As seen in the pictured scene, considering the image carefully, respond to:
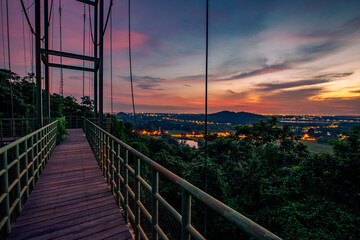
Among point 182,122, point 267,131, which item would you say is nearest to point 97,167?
point 267,131

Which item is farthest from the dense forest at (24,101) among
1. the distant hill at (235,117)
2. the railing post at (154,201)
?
the distant hill at (235,117)

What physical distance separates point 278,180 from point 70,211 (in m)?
11.8

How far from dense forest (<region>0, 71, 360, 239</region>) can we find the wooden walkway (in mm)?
7698

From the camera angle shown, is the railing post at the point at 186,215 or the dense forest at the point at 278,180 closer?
the railing post at the point at 186,215

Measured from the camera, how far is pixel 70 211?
2.59 meters

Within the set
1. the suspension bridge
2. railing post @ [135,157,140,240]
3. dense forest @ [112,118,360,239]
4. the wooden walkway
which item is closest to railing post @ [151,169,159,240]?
the suspension bridge

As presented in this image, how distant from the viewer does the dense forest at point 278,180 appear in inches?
312

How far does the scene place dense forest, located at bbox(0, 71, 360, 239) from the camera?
7930mm

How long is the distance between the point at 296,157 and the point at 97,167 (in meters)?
13.8

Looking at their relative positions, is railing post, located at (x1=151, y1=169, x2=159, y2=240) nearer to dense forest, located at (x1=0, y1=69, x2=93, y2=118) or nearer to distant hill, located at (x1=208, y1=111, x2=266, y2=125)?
dense forest, located at (x1=0, y1=69, x2=93, y2=118)

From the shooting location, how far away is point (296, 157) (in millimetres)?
12680

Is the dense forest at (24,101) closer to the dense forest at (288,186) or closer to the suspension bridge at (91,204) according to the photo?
the suspension bridge at (91,204)

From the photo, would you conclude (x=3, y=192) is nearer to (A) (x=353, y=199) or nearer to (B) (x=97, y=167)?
(B) (x=97, y=167)

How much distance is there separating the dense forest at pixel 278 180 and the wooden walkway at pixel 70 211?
770 centimetres
